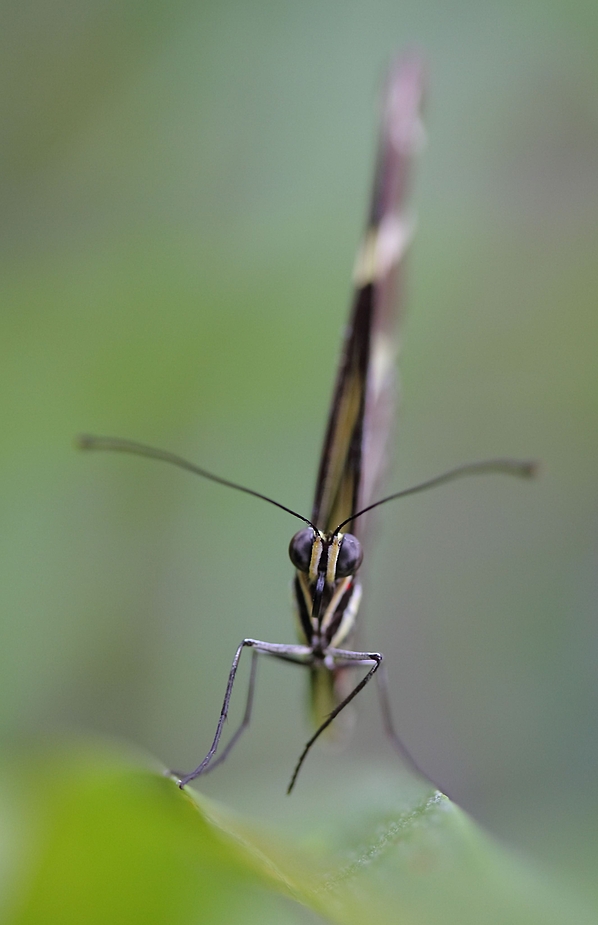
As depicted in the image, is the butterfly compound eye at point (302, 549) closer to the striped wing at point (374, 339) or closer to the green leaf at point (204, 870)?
the striped wing at point (374, 339)

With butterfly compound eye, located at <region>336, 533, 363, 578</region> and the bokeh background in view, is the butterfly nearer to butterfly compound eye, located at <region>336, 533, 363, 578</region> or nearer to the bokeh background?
butterfly compound eye, located at <region>336, 533, 363, 578</region>

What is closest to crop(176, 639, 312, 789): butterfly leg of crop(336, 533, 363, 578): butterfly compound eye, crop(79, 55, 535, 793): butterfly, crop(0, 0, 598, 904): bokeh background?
crop(79, 55, 535, 793): butterfly

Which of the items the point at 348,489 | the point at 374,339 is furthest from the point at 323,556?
the point at 374,339

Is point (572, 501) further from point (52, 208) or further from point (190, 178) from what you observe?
point (52, 208)

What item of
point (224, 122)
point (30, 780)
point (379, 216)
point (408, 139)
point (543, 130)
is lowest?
point (30, 780)

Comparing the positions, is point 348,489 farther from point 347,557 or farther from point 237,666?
point 237,666

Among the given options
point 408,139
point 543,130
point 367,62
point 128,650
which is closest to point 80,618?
point 128,650

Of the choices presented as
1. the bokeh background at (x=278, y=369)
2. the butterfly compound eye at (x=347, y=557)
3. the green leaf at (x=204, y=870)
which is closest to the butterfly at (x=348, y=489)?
the butterfly compound eye at (x=347, y=557)
